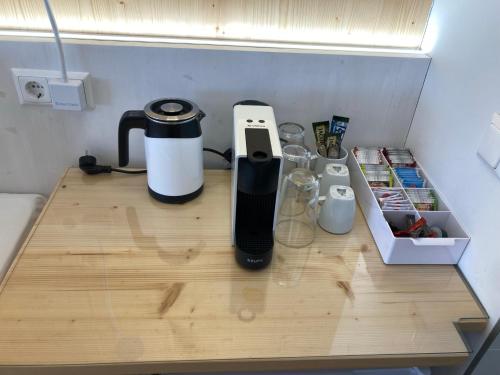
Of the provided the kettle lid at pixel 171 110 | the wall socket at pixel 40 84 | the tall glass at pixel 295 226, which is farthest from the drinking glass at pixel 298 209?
the wall socket at pixel 40 84

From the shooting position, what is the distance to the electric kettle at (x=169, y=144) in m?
0.79

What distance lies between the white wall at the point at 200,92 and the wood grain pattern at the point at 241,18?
0.07 m

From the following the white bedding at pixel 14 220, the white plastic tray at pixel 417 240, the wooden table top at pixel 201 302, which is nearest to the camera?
the wooden table top at pixel 201 302

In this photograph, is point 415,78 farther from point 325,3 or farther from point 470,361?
point 470,361

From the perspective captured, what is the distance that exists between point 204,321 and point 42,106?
2.11 ft

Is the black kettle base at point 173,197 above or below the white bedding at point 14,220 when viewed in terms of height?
above

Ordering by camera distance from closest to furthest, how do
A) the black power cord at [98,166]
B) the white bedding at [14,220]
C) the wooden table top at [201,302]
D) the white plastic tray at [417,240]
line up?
the wooden table top at [201,302] → the white plastic tray at [417,240] → the white bedding at [14,220] → the black power cord at [98,166]

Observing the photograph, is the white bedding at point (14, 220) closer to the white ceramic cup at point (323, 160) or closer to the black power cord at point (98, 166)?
the black power cord at point (98, 166)

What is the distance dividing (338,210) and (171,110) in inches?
15.7

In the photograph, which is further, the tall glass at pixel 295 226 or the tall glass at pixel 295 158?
the tall glass at pixel 295 158

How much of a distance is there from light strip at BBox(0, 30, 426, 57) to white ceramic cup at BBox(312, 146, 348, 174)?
0.23m

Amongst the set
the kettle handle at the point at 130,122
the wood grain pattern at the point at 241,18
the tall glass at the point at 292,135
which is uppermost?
the wood grain pattern at the point at 241,18

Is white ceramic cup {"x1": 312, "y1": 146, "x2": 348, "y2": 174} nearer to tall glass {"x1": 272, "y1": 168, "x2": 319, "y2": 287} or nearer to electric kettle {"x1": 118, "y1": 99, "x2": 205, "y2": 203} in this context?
tall glass {"x1": 272, "y1": 168, "x2": 319, "y2": 287}

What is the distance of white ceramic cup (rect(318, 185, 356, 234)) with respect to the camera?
2.68 feet
